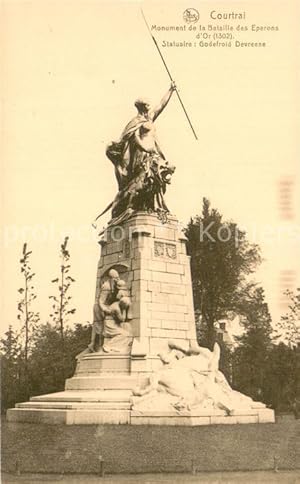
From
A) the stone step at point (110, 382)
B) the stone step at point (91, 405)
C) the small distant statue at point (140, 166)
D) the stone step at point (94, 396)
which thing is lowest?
the stone step at point (91, 405)

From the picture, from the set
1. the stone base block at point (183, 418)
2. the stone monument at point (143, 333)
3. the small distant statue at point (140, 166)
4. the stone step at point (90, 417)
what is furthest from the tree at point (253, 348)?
the stone step at point (90, 417)

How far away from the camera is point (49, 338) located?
124 feet

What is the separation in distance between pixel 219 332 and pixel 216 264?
4763mm

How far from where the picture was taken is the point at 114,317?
19.1 meters

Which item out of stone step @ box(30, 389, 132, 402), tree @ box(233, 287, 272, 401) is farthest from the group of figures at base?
tree @ box(233, 287, 272, 401)

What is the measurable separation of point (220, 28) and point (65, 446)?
31.9ft

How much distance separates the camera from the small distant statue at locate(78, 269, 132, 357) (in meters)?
18.9

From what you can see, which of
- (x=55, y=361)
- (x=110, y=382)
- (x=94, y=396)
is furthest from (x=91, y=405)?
(x=55, y=361)

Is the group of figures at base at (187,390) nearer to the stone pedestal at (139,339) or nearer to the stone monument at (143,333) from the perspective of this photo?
the stone monument at (143,333)

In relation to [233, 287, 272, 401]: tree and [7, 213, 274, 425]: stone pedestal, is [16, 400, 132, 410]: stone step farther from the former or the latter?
[233, 287, 272, 401]: tree

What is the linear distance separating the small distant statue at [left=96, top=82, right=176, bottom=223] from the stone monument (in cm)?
3

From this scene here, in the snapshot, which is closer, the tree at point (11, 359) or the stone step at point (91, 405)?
the stone step at point (91, 405)

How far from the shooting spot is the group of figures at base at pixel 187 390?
1645 cm

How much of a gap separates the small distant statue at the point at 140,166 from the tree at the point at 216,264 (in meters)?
17.8
